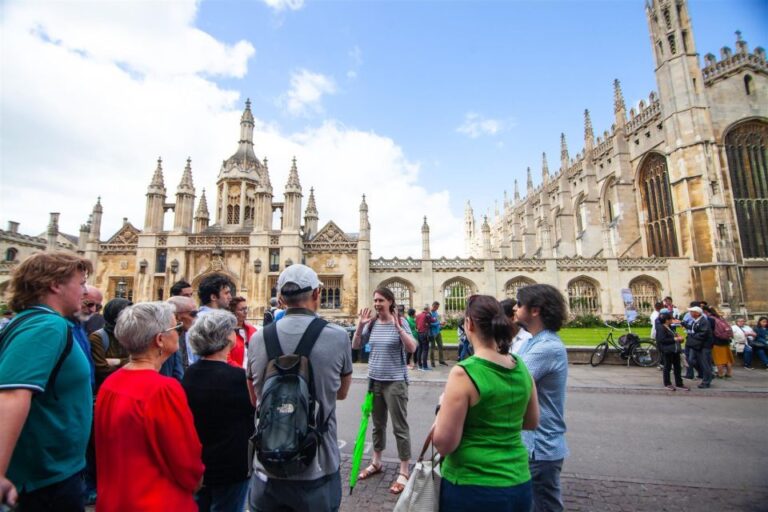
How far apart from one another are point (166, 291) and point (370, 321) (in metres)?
23.3

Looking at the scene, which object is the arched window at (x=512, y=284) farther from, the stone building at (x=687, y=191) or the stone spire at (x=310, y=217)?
the stone spire at (x=310, y=217)

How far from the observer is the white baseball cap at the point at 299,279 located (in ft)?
8.02

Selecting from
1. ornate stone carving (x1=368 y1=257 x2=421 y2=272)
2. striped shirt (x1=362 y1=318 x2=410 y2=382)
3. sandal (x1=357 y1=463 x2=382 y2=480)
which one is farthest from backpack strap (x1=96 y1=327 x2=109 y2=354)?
ornate stone carving (x1=368 y1=257 x2=421 y2=272)

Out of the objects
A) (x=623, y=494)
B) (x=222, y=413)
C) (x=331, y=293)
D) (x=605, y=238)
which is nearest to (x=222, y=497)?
(x=222, y=413)

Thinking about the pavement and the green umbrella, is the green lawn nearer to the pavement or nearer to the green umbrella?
the pavement

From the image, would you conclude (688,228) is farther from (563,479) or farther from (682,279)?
(563,479)

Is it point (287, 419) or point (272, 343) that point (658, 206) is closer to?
point (272, 343)

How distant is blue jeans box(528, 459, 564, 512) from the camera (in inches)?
105

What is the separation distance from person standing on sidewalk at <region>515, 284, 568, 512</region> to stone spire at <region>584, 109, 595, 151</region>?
40.6m

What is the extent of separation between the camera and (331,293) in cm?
2439

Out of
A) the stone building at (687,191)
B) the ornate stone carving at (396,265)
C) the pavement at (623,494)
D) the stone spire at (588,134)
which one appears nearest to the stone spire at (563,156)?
the stone spire at (588,134)

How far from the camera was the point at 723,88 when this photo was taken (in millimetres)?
27750

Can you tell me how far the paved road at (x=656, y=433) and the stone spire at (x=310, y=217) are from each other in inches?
860

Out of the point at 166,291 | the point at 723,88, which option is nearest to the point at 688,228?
the point at 723,88
